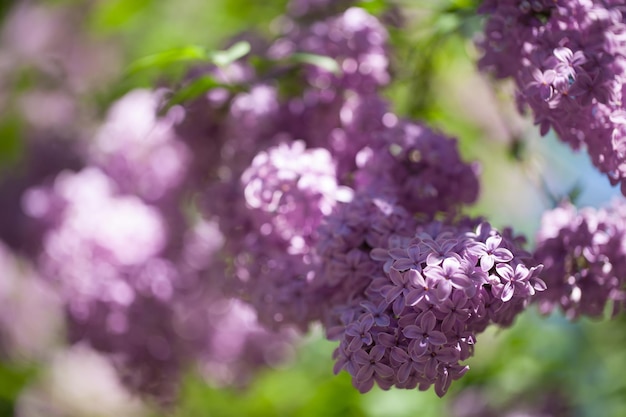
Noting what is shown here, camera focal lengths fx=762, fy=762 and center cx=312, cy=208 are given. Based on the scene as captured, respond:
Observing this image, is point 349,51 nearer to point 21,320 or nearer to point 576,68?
point 576,68

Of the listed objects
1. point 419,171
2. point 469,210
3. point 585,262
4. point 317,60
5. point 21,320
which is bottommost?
point 21,320

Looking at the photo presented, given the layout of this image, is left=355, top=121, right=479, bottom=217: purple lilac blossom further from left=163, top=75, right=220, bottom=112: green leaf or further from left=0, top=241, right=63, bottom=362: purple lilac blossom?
left=0, top=241, right=63, bottom=362: purple lilac blossom

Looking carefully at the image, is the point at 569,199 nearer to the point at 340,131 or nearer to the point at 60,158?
the point at 340,131

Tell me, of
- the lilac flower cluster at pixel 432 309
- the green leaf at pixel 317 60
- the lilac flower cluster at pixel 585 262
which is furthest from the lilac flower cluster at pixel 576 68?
the green leaf at pixel 317 60

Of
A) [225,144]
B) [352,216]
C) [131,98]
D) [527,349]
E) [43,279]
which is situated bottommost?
[527,349]

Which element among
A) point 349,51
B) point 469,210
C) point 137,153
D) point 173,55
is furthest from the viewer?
point 469,210

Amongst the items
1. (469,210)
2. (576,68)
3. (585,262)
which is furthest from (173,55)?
(469,210)

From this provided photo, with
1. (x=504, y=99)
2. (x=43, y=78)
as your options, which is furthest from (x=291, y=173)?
(x=43, y=78)
